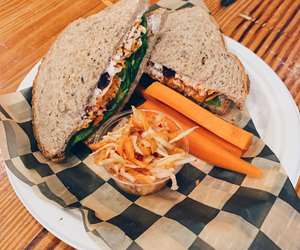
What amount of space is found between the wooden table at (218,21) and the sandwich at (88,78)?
29 cm

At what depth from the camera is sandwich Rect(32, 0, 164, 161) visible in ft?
4.87

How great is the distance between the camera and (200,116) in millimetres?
1480

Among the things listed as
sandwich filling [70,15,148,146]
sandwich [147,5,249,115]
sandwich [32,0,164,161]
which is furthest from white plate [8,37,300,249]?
sandwich filling [70,15,148,146]

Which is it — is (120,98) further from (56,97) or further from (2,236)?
(2,236)

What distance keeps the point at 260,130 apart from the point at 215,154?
225 millimetres

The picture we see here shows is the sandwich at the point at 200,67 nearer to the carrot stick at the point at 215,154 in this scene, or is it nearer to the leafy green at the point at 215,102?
the leafy green at the point at 215,102

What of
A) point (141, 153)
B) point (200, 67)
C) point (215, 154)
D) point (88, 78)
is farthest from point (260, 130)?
point (88, 78)

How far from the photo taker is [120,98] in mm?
1577

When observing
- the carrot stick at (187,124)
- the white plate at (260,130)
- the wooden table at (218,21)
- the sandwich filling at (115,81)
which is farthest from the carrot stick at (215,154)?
the wooden table at (218,21)

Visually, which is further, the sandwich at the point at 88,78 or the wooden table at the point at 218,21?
the wooden table at the point at 218,21


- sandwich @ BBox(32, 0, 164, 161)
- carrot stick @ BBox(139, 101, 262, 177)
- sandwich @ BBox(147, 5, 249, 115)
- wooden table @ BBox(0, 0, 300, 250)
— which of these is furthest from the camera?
wooden table @ BBox(0, 0, 300, 250)

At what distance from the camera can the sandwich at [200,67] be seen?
1617mm

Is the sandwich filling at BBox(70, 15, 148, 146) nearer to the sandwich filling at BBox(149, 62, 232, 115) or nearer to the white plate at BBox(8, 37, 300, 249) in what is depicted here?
the sandwich filling at BBox(149, 62, 232, 115)

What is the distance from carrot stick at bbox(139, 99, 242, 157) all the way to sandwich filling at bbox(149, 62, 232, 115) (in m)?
0.13
